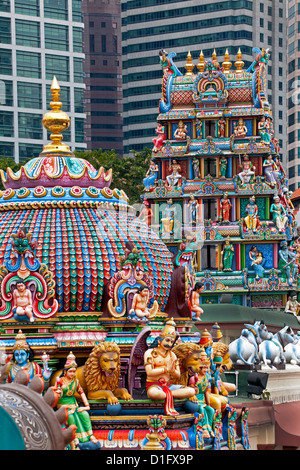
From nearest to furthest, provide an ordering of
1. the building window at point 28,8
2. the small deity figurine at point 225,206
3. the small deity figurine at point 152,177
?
the small deity figurine at point 225,206
the small deity figurine at point 152,177
the building window at point 28,8

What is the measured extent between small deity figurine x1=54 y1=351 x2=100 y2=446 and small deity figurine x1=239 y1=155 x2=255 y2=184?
38.0 m

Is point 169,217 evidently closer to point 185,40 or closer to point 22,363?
point 22,363

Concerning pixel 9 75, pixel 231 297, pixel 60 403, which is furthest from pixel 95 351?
pixel 9 75

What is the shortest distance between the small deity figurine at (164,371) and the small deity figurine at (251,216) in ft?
120

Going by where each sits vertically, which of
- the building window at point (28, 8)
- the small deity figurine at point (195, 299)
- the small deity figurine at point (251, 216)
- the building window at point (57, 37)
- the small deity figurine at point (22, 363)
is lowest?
the small deity figurine at point (22, 363)

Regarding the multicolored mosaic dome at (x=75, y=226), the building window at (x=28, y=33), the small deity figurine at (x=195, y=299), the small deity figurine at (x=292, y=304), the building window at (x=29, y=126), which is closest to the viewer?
the multicolored mosaic dome at (x=75, y=226)

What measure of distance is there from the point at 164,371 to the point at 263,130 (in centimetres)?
3771

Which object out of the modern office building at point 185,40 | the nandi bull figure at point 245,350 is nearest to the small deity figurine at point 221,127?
the nandi bull figure at point 245,350

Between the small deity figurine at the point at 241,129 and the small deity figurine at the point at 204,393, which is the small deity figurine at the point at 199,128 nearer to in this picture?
the small deity figurine at the point at 241,129

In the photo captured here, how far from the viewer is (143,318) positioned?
2575 centimetres

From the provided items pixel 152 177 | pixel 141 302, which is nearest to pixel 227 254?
pixel 152 177

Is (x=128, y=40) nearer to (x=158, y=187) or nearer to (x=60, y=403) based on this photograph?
(x=158, y=187)

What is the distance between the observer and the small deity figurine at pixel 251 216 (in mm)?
60906

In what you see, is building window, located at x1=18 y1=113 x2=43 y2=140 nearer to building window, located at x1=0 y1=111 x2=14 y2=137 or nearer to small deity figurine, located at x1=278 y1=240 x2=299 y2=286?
building window, located at x1=0 y1=111 x2=14 y2=137
